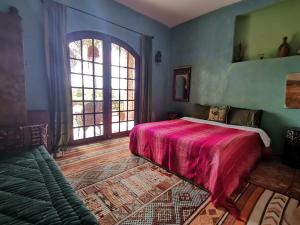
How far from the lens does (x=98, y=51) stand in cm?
336

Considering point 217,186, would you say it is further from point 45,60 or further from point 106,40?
point 106,40

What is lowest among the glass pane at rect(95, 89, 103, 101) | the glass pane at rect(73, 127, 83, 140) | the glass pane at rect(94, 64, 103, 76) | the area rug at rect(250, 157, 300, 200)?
the area rug at rect(250, 157, 300, 200)

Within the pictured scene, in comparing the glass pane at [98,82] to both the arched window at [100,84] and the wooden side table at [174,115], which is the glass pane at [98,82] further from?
the wooden side table at [174,115]

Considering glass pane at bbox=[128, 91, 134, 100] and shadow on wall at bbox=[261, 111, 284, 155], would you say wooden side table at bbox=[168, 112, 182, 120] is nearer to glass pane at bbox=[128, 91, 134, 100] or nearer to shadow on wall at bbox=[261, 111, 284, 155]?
glass pane at bbox=[128, 91, 134, 100]

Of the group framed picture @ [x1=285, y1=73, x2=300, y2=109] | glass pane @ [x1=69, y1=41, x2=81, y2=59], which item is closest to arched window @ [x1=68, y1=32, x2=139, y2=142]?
glass pane @ [x1=69, y1=41, x2=81, y2=59]

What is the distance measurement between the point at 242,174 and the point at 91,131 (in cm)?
281

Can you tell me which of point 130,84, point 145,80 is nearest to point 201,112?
point 145,80

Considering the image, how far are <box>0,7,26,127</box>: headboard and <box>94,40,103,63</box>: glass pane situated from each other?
1228 millimetres

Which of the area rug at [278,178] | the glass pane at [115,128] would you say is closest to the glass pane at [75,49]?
the glass pane at [115,128]

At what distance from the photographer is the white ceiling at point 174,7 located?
3.27 m

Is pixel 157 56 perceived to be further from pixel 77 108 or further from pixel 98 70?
pixel 77 108

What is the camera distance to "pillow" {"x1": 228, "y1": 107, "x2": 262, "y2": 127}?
2.89m

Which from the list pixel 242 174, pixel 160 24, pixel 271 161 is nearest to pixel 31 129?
pixel 242 174

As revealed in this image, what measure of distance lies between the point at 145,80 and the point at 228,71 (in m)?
1.84
